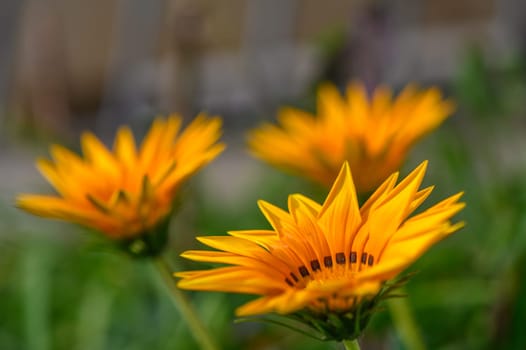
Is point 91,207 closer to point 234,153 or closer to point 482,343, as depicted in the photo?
point 482,343

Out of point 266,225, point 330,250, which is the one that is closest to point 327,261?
point 330,250

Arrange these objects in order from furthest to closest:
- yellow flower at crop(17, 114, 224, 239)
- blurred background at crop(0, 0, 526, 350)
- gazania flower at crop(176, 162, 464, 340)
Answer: blurred background at crop(0, 0, 526, 350) < yellow flower at crop(17, 114, 224, 239) < gazania flower at crop(176, 162, 464, 340)

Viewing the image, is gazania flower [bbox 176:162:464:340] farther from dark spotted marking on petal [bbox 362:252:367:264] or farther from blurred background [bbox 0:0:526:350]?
blurred background [bbox 0:0:526:350]

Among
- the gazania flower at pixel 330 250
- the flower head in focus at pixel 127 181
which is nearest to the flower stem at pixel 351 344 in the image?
the gazania flower at pixel 330 250

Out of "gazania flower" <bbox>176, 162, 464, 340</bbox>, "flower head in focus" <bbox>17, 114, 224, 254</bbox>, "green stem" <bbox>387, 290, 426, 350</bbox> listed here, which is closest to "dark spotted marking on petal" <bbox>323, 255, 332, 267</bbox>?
"gazania flower" <bbox>176, 162, 464, 340</bbox>

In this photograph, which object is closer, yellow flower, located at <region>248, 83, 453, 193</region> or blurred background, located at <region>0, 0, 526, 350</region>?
yellow flower, located at <region>248, 83, 453, 193</region>

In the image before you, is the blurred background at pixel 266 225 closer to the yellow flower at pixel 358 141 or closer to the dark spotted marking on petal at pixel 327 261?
the yellow flower at pixel 358 141

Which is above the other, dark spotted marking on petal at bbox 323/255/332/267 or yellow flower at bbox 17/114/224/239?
yellow flower at bbox 17/114/224/239
